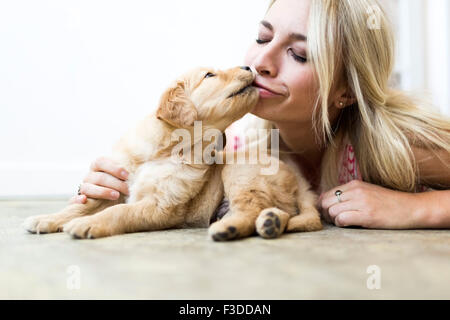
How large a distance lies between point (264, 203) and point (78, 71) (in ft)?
7.57

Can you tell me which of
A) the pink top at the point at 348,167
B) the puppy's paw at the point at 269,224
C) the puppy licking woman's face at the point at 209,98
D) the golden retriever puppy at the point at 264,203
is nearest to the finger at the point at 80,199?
the puppy licking woman's face at the point at 209,98

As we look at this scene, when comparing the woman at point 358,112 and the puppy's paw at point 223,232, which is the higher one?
the woman at point 358,112

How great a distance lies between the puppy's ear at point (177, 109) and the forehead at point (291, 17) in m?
0.47

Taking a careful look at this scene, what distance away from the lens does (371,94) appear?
1.77 metres

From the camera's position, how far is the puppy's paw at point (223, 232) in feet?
4.14

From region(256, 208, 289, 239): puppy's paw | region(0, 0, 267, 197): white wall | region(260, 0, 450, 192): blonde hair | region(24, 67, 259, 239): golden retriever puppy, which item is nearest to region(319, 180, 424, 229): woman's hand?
region(260, 0, 450, 192): blonde hair

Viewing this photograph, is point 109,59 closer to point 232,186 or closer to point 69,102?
point 69,102

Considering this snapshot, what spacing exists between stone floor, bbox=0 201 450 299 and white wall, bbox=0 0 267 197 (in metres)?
2.00

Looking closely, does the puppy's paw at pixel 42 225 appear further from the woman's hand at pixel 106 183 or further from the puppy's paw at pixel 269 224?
the puppy's paw at pixel 269 224

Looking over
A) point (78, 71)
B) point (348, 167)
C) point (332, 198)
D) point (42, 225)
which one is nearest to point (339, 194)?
point (332, 198)

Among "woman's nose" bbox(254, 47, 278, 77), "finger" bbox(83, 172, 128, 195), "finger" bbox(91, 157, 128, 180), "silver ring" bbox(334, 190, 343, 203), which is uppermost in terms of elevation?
"woman's nose" bbox(254, 47, 278, 77)

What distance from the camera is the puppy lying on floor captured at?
4.91ft

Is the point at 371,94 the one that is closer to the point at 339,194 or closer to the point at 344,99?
the point at 344,99

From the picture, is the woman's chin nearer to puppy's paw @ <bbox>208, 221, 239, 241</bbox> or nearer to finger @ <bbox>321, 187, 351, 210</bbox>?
finger @ <bbox>321, 187, 351, 210</bbox>
